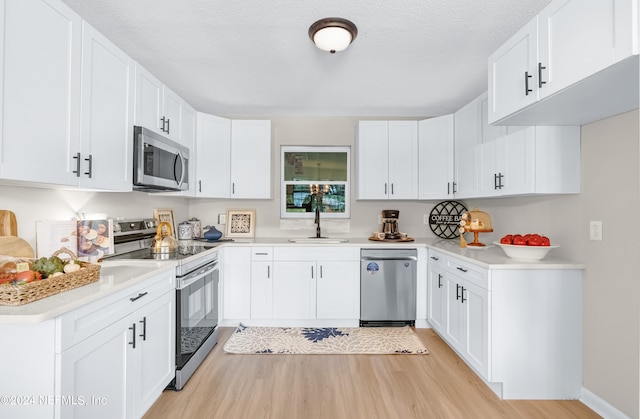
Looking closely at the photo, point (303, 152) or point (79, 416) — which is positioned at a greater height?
point (303, 152)

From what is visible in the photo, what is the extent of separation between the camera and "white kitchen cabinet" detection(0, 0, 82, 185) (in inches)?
50.1

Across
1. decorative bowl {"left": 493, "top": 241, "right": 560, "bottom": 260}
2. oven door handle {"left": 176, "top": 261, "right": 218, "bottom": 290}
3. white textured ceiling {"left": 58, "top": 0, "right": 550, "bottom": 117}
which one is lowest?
oven door handle {"left": 176, "top": 261, "right": 218, "bottom": 290}

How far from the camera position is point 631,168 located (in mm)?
1847

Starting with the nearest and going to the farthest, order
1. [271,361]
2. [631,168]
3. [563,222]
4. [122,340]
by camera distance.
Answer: [122,340] < [631,168] < [563,222] < [271,361]

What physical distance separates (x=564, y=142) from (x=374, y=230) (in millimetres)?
2214

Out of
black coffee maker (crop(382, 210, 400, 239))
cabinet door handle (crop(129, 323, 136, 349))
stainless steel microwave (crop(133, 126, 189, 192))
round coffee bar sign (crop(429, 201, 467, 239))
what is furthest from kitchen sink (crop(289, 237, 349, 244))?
cabinet door handle (crop(129, 323, 136, 349))

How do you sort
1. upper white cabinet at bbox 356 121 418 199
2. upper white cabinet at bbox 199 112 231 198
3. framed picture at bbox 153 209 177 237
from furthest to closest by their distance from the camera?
upper white cabinet at bbox 356 121 418 199
upper white cabinet at bbox 199 112 231 198
framed picture at bbox 153 209 177 237

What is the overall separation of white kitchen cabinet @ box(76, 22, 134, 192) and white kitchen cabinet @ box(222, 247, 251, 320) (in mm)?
1457

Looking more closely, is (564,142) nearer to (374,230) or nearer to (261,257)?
(374,230)

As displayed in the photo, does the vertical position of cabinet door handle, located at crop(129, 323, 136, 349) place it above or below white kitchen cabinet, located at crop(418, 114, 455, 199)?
below

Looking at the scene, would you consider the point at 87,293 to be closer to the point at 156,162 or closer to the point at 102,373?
the point at 102,373

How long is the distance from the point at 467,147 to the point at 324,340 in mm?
2390

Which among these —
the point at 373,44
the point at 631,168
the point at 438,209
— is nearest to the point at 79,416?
the point at 373,44

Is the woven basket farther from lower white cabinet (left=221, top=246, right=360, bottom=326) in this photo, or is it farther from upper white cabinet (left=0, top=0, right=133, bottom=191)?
lower white cabinet (left=221, top=246, right=360, bottom=326)
